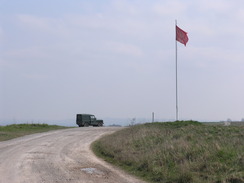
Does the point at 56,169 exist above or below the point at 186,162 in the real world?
below

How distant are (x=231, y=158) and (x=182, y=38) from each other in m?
21.1

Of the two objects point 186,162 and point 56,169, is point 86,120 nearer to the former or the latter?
point 56,169

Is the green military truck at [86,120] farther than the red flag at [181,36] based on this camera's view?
Yes

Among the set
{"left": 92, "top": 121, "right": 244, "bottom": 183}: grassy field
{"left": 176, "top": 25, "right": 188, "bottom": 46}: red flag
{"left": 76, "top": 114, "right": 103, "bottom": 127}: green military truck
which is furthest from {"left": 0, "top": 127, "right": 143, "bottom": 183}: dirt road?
{"left": 76, "top": 114, "right": 103, "bottom": 127}: green military truck

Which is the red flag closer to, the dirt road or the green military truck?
the dirt road

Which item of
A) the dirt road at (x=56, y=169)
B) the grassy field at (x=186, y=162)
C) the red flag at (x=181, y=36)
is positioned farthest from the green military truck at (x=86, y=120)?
the grassy field at (x=186, y=162)

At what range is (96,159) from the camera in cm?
1719

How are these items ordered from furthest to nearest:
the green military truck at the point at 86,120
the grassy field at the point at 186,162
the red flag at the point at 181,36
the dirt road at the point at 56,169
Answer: the green military truck at the point at 86,120 → the red flag at the point at 181,36 → the dirt road at the point at 56,169 → the grassy field at the point at 186,162

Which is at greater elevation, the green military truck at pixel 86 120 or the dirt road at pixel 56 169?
the green military truck at pixel 86 120

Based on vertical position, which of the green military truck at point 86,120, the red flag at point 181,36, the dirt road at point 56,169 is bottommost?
the dirt road at point 56,169

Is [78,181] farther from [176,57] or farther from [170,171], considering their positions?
[176,57]

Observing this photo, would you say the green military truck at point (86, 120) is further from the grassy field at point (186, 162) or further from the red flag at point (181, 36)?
the grassy field at point (186, 162)

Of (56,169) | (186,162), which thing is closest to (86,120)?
(56,169)

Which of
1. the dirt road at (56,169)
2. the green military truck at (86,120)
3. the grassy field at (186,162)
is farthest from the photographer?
the green military truck at (86,120)
